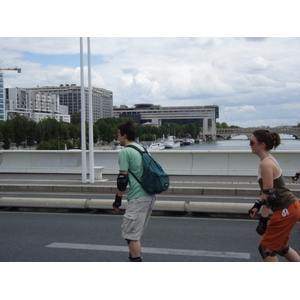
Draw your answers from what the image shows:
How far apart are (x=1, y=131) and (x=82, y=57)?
9441 centimetres

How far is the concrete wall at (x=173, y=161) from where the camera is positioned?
1575 centimetres

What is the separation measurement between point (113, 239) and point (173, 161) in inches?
406

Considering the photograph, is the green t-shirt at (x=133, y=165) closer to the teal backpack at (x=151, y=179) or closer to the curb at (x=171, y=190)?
the teal backpack at (x=151, y=179)

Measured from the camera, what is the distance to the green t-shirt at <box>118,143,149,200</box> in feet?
14.0

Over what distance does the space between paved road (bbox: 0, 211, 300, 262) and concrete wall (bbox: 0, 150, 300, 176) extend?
847 centimetres

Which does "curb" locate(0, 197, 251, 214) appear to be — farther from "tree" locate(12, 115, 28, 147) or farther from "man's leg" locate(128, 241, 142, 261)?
"tree" locate(12, 115, 28, 147)

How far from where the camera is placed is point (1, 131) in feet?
327

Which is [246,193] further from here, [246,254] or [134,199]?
[134,199]

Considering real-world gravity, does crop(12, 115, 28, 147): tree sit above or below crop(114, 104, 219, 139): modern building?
below

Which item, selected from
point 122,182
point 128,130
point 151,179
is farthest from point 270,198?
point 128,130

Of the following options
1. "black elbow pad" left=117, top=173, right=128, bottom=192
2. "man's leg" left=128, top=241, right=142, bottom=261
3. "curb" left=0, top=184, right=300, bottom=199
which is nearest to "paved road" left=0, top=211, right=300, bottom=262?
"man's leg" left=128, top=241, right=142, bottom=261

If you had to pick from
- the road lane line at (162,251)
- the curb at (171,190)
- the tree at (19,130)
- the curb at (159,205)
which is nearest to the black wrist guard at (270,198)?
the road lane line at (162,251)

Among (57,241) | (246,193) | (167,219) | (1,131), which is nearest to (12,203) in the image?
(57,241)

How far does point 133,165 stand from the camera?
14.1 ft
